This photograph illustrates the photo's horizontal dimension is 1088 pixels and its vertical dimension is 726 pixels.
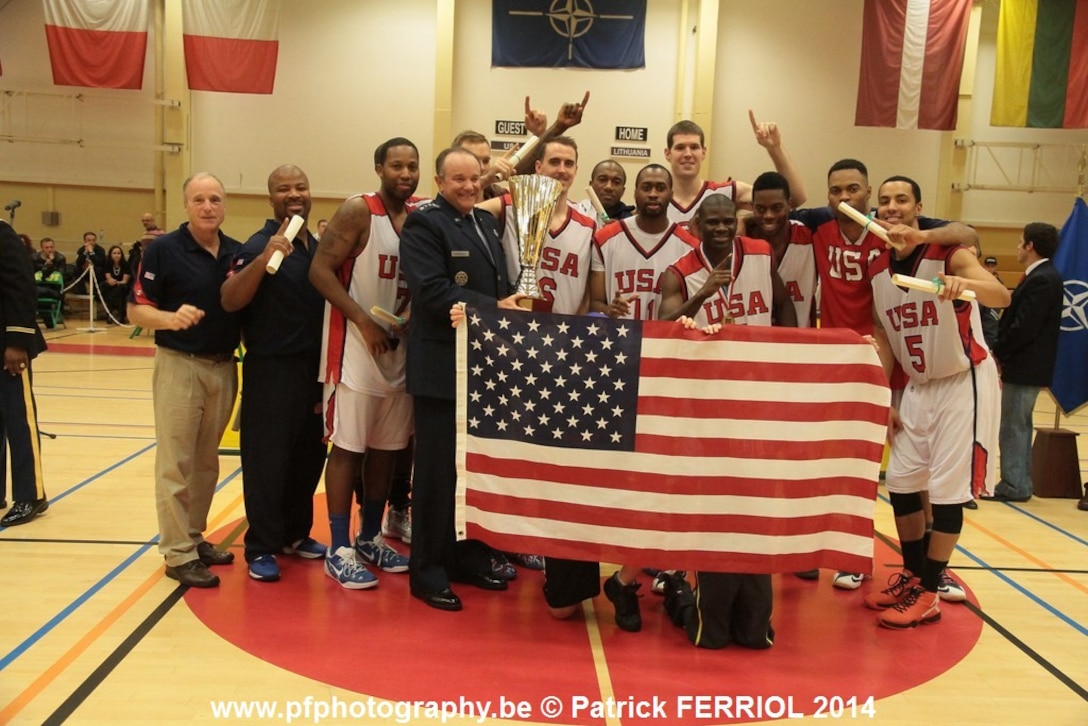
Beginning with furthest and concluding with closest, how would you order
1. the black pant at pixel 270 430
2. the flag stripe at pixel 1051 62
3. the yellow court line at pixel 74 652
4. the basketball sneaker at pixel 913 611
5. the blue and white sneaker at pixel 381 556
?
the flag stripe at pixel 1051 62 < the blue and white sneaker at pixel 381 556 < the black pant at pixel 270 430 < the basketball sneaker at pixel 913 611 < the yellow court line at pixel 74 652

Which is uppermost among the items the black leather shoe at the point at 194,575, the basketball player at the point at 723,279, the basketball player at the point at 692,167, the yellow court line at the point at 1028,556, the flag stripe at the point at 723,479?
the basketball player at the point at 692,167

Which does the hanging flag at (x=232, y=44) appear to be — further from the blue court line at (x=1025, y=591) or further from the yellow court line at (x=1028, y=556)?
the blue court line at (x=1025, y=591)

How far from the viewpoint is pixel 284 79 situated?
1919 centimetres

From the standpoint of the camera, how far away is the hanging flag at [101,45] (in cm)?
1761

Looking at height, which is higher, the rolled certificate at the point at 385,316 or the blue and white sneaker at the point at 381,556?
the rolled certificate at the point at 385,316

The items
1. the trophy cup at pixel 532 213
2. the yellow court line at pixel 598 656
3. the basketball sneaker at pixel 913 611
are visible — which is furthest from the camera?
the basketball sneaker at pixel 913 611

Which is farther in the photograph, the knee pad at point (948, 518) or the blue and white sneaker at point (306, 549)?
the blue and white sneaker at point (306, 549)

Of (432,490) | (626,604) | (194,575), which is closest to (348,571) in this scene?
(432,490)

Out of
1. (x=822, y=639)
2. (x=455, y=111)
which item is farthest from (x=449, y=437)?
(x=455, y=111)

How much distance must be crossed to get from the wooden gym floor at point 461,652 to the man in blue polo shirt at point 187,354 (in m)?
0.35

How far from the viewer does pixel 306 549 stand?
18.4 feet

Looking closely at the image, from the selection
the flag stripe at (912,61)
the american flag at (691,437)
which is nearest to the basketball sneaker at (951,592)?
the american flag at (691,437)

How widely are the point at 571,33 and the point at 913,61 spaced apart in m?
6.42

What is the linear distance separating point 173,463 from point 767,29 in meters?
17.1
